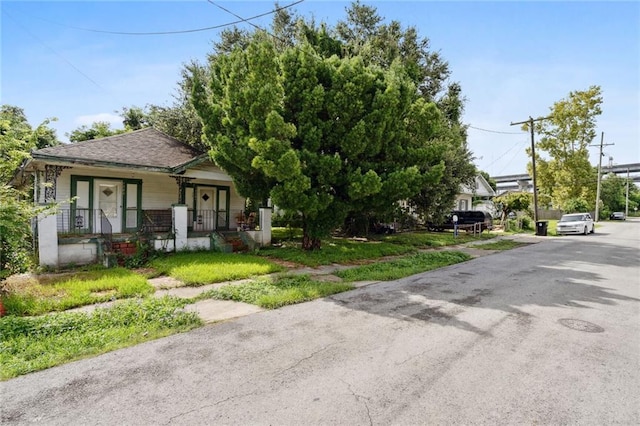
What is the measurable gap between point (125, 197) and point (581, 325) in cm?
1457

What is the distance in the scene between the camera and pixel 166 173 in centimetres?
1233

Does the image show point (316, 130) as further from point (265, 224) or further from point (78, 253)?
point (78, 253)

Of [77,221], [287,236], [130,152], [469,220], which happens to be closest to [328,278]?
[287,236]

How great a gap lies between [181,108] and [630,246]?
80.9ft

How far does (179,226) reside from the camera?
11.9 m

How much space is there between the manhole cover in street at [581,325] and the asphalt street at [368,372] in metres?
0.04

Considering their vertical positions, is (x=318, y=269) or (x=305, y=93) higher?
(x=305, y=93)

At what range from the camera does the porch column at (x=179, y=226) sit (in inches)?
464

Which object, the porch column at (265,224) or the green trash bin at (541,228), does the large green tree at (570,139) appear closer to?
the green trash bin at (541,228)

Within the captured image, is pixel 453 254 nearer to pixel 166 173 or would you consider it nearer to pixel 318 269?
pixel 318 269

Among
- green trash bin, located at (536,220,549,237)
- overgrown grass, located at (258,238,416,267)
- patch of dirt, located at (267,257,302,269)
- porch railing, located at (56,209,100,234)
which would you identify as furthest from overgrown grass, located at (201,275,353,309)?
green trash bin, located at (536,220,549,237)

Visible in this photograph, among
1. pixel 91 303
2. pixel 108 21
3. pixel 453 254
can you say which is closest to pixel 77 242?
pixel 91 303

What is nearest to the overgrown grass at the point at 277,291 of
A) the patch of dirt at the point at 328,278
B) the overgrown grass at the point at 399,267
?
the patch of dirt at the point at 328,278

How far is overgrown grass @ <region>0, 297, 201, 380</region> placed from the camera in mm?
4094
